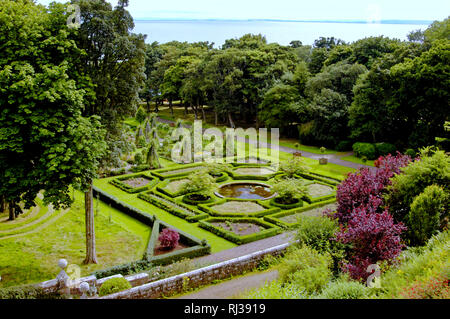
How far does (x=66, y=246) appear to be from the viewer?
66.5 ft

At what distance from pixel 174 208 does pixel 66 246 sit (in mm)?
7272

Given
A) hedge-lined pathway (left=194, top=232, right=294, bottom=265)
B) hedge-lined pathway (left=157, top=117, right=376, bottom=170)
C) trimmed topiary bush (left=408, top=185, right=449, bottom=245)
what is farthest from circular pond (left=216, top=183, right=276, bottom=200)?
trimmed topiary bush (left=408, top=185, right=449, bottom=245)

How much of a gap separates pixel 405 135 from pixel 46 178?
35.7 m

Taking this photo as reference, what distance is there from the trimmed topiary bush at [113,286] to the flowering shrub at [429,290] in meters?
9.01

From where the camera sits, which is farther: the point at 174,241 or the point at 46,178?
the point at 174,241

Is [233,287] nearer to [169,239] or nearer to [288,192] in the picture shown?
[169,239]

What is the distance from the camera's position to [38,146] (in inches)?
644

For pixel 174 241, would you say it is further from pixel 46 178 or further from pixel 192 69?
pixel 192 69

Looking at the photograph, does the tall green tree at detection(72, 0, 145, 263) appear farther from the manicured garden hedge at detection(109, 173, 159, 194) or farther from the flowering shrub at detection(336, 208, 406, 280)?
the flowering shrub at detection(336, 208, 406, 280)

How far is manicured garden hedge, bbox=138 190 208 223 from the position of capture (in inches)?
949

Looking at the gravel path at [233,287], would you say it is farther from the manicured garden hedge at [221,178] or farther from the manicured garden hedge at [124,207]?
the manicured garden hedge at [221,178]

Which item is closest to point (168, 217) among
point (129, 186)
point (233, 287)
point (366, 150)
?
point (129, 186)

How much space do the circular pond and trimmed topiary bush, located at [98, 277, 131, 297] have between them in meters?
14.7
